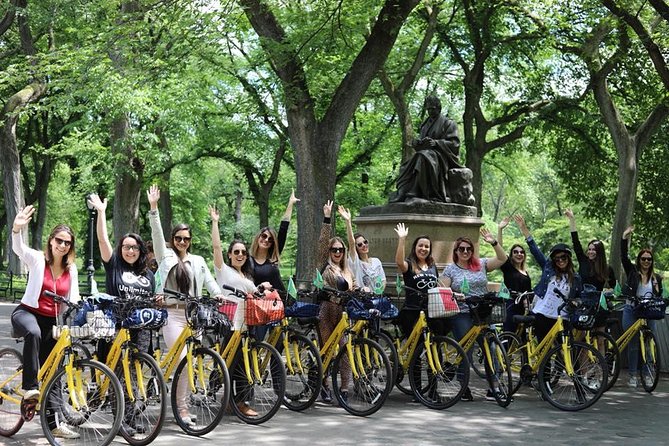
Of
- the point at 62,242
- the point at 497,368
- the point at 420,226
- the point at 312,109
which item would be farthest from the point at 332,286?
the point at 312,109

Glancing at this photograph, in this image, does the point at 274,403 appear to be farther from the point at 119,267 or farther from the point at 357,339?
the point at 119,267

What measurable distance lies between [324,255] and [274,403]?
80.8 inches

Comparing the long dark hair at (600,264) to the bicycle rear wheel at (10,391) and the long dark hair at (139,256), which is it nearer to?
the long dark hair at (139,256)

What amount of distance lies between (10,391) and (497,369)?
4524 millimetres

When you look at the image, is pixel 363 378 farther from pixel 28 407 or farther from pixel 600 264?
pixel 600 264

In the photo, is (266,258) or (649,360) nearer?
(266,258)

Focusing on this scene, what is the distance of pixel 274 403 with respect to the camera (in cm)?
858

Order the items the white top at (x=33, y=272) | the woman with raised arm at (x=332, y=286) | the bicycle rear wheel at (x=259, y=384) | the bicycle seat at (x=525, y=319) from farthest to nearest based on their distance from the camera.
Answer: the bicycle seat at (x=525, y=319) → the woman with raised arm at (x=332, y=286) → the bicycle rear wheel at (x=259, y=384) → the white top at (x=33, y=272)

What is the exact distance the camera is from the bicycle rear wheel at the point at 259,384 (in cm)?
849

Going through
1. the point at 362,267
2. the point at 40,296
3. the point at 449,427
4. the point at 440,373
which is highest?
the point at 362,267

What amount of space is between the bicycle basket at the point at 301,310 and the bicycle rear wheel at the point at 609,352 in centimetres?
288

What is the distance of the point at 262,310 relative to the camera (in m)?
8.67

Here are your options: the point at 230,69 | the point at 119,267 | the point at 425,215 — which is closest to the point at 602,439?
the point at 119,267

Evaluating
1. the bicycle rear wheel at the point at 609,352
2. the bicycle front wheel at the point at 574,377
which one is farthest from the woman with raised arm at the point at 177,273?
the bicycle rear wheel at the point at 609,352
